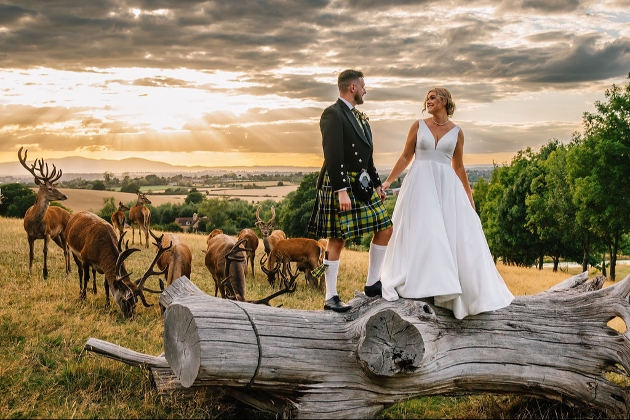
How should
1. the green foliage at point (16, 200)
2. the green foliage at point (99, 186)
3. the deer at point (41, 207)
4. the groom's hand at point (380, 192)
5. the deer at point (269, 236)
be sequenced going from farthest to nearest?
the green foliage at point (99, 186), the green foliage at point (16, 200), the deer at point (269, 236), the deer at point (41, 207), the groom's hand at point (380, 192)

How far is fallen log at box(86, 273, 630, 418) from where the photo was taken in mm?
5281

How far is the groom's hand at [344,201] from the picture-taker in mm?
5953

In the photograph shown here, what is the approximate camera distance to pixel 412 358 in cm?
536

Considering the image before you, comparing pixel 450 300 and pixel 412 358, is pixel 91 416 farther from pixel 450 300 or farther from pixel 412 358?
pixel 450 300

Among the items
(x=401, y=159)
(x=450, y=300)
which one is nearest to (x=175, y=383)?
(x=450, y=300)

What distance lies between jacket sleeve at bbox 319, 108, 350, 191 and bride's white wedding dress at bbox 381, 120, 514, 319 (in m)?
0.76

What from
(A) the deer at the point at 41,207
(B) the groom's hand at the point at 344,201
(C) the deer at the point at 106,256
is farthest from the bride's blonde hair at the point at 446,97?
(A) the deer at the point at 41,207

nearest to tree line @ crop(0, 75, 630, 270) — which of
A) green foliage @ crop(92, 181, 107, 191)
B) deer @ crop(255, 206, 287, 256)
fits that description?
green foliage @ crop(92, 181, 107, 191)

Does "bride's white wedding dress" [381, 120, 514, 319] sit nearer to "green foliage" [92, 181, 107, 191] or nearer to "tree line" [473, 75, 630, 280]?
"tree line" [473, 75, 630, 280]

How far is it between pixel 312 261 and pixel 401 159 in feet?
32.8

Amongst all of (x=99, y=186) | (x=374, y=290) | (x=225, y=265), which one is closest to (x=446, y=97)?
(x=374, y=290)

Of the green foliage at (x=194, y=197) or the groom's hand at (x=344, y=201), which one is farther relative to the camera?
the green foliage at (x=194, y=197)

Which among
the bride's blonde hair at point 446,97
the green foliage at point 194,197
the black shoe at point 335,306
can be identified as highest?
the bride's blonde hair at point 446,97

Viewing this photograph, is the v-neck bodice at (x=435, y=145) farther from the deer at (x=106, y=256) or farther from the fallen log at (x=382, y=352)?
the deer at (x=106, y=256)
